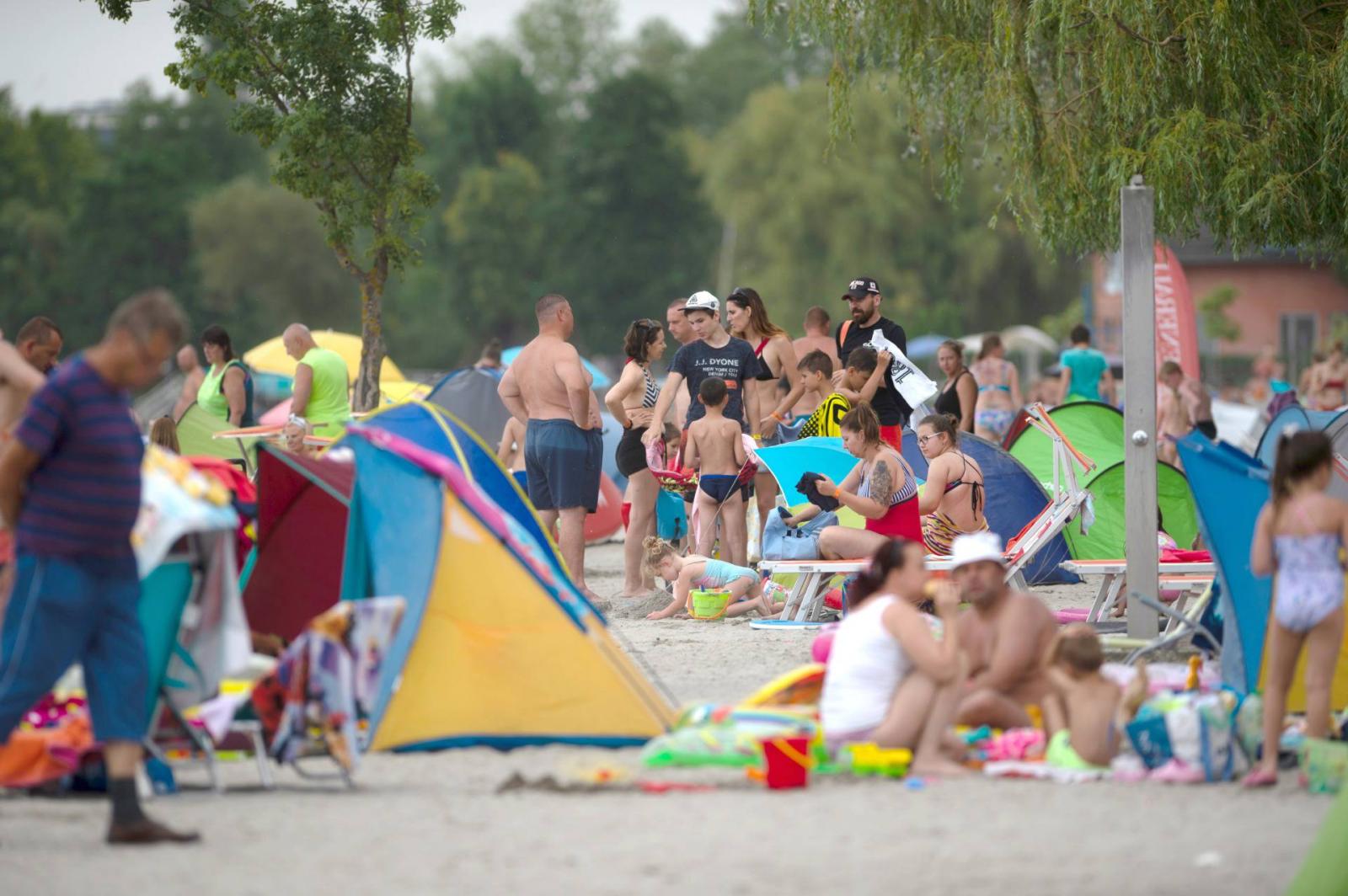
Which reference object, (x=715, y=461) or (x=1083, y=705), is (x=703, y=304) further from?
(x=1083, y=705)

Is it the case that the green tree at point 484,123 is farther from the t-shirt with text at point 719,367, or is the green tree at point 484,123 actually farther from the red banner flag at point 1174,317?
the t-shirt with text at point 719,367

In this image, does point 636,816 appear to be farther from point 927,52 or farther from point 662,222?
point 662,222

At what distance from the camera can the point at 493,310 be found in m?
65.1

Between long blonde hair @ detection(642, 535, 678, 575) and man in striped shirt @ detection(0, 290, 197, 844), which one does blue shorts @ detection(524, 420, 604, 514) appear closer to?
long blonde hair @ detection(642, 535, 678, 575)

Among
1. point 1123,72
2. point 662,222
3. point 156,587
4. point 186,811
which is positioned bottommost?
point 186,811

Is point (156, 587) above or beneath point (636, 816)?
above

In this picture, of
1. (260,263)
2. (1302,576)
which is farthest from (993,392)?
(260,263)

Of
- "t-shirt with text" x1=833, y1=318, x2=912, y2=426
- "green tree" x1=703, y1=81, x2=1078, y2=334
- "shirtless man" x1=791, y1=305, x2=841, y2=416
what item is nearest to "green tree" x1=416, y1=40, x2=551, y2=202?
"green tree" x1=703, y1=81, x2=1078, y2=334

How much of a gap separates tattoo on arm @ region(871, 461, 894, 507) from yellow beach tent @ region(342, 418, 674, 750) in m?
3.14

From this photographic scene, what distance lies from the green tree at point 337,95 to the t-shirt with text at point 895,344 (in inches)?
139

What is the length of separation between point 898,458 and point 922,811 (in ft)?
13.4

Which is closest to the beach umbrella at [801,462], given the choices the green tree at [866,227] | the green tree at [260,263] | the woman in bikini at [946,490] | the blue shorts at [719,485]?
the blue shorts at [719,485]

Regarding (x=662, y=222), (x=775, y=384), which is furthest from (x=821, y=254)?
(x=775, y=384)

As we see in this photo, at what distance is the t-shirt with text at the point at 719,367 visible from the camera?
36.9 feet
